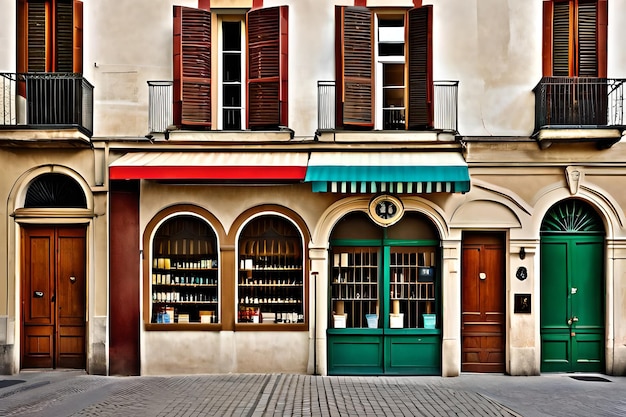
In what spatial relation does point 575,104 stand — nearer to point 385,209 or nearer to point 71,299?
point 385,209

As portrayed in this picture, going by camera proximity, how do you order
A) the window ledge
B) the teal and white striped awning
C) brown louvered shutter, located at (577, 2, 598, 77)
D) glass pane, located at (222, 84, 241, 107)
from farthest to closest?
glass pane, located at (222, 84, 241, 107) < brown louvered shutter, located at (577, 2, 598, 77) < the window ledge < the teal and white striped awning

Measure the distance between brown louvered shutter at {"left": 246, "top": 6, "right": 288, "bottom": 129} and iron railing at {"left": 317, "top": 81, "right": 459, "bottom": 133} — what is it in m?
0.71

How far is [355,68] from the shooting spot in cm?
1080

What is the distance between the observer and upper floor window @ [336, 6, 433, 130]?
10711 millimetres

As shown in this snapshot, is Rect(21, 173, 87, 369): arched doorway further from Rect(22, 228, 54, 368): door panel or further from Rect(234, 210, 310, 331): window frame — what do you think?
Rect(234, 210, 310, 331): window frame

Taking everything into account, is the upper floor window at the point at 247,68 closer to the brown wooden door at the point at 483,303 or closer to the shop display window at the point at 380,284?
the shop display window at the point at 380,284

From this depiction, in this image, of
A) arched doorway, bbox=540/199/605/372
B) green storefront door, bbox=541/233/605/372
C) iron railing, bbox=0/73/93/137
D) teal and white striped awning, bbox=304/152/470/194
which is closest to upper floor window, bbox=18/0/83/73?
iron railing, bbox=0/73/93/137

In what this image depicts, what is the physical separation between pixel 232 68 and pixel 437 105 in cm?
417

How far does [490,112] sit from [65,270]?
29.3 feet

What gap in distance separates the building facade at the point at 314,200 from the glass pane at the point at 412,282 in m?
0.04

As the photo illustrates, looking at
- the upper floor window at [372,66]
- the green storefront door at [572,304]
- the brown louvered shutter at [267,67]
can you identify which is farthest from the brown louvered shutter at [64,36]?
the green storefront door at [572,304]

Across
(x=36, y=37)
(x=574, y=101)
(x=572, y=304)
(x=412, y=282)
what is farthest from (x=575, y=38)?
(x=36, y=37)

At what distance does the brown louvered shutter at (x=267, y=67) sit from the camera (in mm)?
10727

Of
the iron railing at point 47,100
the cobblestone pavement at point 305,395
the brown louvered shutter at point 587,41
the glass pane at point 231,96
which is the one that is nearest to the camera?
the cobblestone pavement at point 305,395
